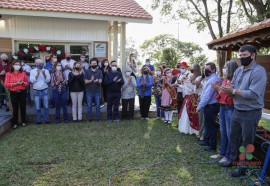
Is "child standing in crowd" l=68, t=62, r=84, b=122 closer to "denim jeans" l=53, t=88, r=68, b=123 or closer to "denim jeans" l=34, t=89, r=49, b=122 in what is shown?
"denim jeans" l=53, t=88, r=68, b=123

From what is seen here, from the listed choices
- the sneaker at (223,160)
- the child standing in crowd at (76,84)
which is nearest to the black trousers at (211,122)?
Result: the sneaker at (223,160)

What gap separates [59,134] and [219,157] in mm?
4024

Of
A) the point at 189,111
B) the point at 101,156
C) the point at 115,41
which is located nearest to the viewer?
the point at 101,156

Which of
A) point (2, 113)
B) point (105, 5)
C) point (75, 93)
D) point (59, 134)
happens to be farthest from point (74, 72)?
point (105, 5)

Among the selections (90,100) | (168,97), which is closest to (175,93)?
Result: (168,97)

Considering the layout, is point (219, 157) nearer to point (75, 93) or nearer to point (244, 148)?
point (244, 148)

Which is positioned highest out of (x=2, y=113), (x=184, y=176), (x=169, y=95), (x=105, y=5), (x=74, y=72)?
(x=105, y=5)

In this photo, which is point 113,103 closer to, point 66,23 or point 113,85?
point 113,85

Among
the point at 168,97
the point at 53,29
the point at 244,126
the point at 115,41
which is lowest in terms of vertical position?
the point at 244,126

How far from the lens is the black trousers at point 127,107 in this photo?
8.91m

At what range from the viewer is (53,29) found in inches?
393

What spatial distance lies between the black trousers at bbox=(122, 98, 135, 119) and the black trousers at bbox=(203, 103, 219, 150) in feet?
11.3

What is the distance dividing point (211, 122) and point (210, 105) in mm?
383

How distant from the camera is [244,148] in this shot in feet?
14.2
